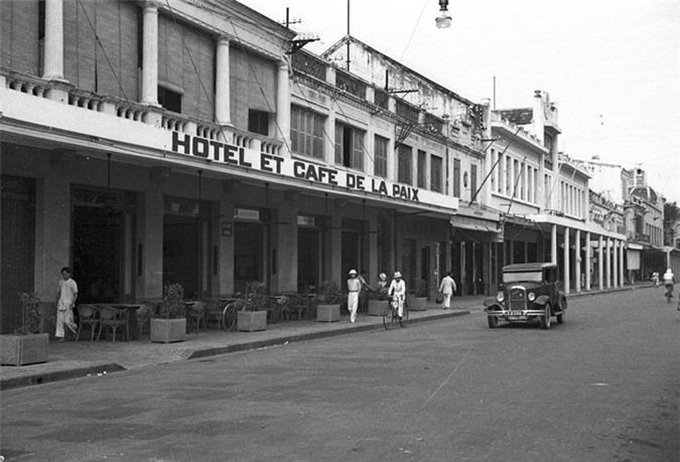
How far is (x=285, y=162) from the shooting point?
21.1 meters

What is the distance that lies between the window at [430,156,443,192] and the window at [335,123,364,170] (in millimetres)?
7557

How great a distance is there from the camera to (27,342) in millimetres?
13336

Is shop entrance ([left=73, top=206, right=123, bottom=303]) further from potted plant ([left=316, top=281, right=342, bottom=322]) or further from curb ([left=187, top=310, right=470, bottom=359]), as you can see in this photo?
potted plant ([left=316, top=281, right=342, bottom=322])

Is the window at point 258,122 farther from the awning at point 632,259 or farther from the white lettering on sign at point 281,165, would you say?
the awning at point 632,259

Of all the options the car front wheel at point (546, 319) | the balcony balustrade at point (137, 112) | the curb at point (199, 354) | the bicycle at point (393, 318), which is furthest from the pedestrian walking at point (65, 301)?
the car front wheel at point (546, 319)

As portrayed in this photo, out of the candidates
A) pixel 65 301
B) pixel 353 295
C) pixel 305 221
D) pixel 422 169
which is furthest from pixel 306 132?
pixel 65 301

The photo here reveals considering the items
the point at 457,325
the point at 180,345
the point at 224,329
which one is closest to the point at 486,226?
the point at 457,325

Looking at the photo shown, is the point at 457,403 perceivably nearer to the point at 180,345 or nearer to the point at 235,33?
the point at 180,345

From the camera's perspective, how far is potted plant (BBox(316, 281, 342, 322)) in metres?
23.5

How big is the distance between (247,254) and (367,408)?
15.1 m

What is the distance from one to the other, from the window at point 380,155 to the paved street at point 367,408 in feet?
54.6

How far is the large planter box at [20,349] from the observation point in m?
13.2

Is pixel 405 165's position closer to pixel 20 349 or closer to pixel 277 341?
pixel 277 341

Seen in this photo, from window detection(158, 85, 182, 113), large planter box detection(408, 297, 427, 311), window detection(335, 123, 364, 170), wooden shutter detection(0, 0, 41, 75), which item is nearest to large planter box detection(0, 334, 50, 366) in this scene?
wooden shutter detection(0, 0, 41, 75)
